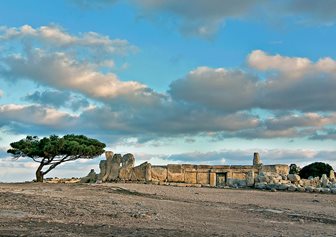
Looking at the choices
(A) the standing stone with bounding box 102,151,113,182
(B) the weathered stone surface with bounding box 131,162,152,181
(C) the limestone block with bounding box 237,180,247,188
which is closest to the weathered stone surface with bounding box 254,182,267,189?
(C) the limestone block with bounding box 237,180,247,188

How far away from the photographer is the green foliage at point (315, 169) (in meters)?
54.6

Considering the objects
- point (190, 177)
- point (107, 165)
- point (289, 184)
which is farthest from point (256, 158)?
point (107, 165)

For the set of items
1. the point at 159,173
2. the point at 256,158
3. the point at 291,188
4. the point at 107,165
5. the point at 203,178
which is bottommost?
the point at 291,188

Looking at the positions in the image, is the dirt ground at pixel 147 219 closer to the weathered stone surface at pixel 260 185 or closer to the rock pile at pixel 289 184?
the rock pile at pixel 289 184

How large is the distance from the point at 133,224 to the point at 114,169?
23.7m

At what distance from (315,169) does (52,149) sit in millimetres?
29178

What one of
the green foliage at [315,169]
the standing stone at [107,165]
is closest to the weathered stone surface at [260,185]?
the standing stone at [107,165]

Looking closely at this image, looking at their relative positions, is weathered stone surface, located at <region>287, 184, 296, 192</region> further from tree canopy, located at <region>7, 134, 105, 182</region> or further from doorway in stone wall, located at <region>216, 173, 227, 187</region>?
tree canopy, located at <region>7, 134, 105, 182</region>

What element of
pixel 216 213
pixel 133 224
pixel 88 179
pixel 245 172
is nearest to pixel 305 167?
pixel 245 172

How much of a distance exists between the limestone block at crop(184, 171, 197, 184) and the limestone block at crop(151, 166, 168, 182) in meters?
1.79

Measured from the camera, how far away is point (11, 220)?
12.1 m

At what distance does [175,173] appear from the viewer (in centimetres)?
3709

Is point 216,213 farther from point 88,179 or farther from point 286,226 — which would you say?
point 88,179

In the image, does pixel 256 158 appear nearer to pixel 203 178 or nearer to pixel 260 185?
pixel 203 178
